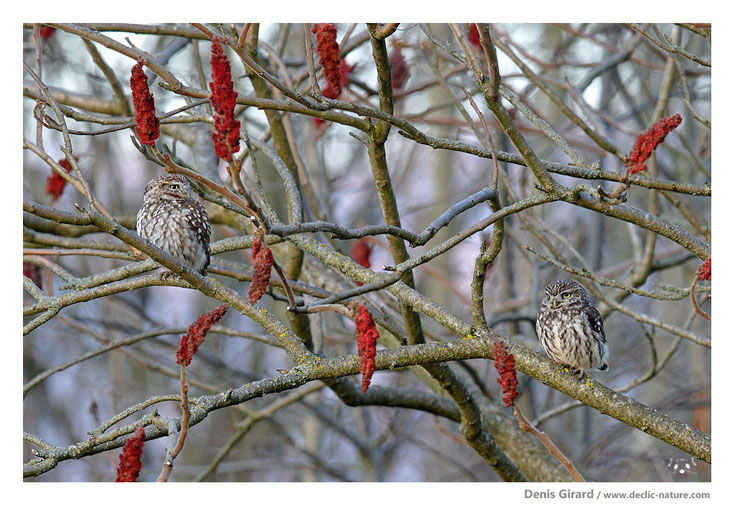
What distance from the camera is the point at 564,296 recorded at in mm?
3939

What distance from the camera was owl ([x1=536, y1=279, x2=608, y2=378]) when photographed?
3627 millimetres

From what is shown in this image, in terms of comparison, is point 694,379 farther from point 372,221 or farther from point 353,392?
point 353,392

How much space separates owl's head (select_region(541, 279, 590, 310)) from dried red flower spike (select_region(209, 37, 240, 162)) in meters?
2.66

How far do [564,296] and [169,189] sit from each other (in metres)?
2.19

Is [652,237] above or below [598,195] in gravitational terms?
above

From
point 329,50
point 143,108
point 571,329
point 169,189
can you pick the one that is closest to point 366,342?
point 143,108

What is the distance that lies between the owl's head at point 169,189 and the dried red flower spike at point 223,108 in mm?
2582

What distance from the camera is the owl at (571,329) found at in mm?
3627

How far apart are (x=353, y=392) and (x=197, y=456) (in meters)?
5.71

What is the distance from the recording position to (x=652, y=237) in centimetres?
391

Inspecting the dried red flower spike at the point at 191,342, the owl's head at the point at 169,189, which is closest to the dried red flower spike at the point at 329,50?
the dried red flower spike at the point at 191,342
